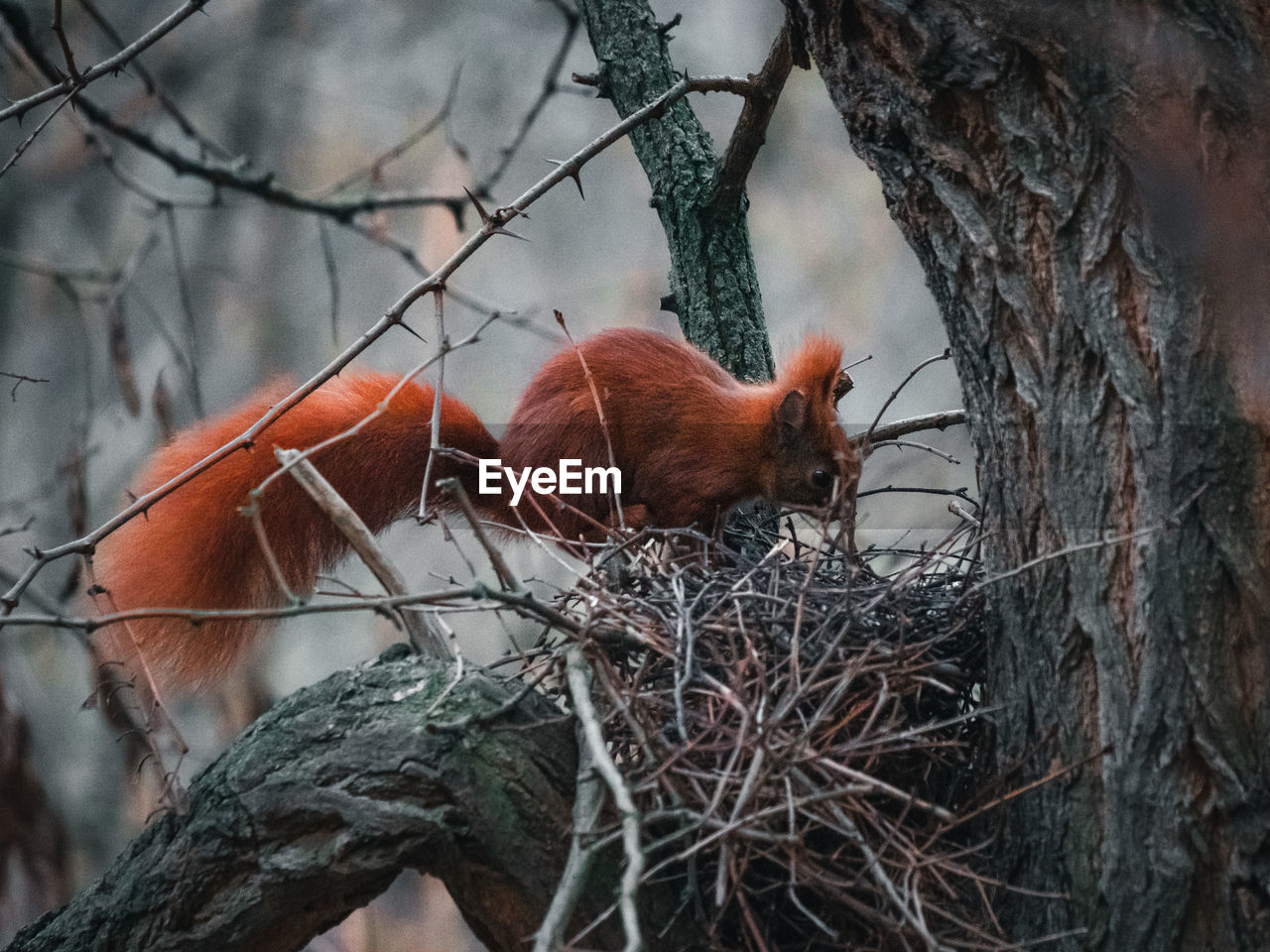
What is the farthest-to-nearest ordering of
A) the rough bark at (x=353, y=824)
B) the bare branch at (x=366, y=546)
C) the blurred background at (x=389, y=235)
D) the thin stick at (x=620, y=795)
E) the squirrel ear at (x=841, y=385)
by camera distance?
the blurred background at (x=389, y=235) → the squirrel ear at (x=841, y=385) → the bare branch at (x=366, y=546) → the rough bark at (x=353, y=824) → the thin stick at (x=620, y=795)

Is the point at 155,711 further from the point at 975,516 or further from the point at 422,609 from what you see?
the point at 975,516

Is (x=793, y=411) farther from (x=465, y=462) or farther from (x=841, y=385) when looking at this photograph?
(x=465, y=462)

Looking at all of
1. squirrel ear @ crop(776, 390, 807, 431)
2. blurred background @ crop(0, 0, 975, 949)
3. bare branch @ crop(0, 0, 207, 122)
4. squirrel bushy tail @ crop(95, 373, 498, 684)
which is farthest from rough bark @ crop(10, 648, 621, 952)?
blurred background @ crop(0, 0, 975, 949)

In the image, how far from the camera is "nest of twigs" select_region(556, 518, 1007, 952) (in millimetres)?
1688

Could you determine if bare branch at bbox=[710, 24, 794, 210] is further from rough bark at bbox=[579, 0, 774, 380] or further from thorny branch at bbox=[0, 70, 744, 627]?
thorny branch at bbox=[0, 70, 744, 627]

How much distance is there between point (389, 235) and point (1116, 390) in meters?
5.26

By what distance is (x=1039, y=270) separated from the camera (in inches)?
70.0

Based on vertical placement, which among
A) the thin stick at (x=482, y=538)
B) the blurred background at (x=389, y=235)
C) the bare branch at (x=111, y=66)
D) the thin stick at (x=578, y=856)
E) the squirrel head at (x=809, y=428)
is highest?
the blurred background at (x=389, y=235)

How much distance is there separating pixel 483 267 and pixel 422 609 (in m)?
5.63

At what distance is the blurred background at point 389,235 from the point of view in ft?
22.2

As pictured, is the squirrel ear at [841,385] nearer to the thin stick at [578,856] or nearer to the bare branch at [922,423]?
the bare branch at [922,423]

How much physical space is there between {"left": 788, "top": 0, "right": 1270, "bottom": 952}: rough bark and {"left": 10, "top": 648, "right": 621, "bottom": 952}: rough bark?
2.46 feet

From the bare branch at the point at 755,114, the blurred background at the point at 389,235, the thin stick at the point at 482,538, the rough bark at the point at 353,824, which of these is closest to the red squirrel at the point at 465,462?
the bare branch at the point at 755,114

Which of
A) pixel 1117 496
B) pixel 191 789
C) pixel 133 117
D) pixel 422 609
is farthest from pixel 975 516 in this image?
pixel 133 117
